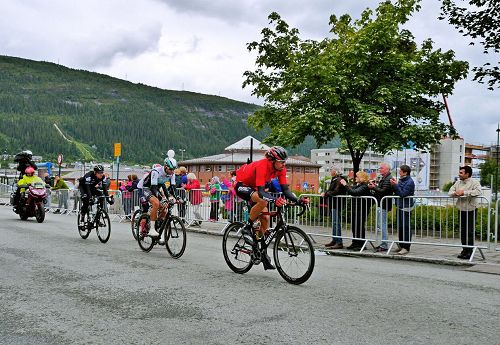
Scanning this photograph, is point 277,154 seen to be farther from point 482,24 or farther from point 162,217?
point 482,24

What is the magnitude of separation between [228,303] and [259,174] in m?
2.14

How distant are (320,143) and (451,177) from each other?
378ft

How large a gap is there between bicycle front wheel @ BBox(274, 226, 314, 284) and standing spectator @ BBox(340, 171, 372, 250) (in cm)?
474

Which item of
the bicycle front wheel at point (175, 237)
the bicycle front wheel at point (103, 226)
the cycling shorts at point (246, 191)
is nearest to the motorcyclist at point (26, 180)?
the bicycle front wheel at point (103, 226)

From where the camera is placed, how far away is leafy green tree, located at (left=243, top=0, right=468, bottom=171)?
1808 centimetres

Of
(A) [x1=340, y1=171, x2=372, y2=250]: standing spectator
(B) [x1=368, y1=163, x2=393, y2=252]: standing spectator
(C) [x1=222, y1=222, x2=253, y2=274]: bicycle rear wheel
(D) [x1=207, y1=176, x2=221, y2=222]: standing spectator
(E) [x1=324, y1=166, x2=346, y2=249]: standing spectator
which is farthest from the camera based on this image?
(D) [x1=207, y1=176, x2=221, y2=222]: standing spectator

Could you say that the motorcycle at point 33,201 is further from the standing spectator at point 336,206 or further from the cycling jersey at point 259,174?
the cycling jersey at point 259,174

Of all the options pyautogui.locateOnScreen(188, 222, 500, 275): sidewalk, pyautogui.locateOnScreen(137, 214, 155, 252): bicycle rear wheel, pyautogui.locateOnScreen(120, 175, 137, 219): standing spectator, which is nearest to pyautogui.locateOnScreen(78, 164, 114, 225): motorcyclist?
pyautogui.locateOnScreen(137, 214, 155, 252): bicycle rear wheel

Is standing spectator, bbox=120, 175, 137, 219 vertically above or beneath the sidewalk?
above

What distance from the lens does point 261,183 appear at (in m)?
7.18

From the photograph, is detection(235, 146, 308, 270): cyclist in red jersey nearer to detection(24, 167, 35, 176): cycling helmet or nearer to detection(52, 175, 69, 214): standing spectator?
detection(24, 167, 35, 176): cycling helmet

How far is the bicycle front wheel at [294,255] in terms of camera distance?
676 centimetres

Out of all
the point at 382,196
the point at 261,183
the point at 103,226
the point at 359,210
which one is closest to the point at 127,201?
the point at 103,226

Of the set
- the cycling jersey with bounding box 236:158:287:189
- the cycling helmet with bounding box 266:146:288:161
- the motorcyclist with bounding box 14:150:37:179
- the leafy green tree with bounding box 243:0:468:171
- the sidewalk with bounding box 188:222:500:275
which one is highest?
the leafy green tree with bounding box 243:0:468:171
